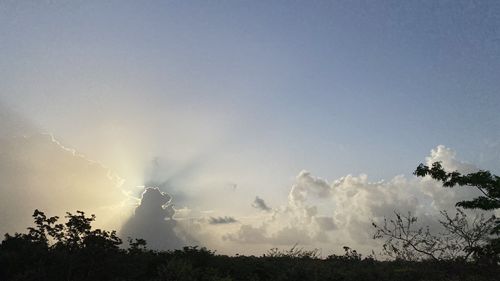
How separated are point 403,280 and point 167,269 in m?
9.88

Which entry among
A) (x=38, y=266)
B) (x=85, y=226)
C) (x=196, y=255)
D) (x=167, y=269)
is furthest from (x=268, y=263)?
(x=38, y=266)

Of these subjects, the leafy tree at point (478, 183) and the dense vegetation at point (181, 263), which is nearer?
the dense vegetation at point (181, 263)

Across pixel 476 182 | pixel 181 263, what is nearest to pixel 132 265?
pixel 181 263

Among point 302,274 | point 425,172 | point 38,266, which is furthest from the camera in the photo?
point 425,172

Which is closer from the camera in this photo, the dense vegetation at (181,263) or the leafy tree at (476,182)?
the dense vegetation at (181,263)

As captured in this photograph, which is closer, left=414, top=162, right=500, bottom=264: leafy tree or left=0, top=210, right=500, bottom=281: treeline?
left=0, top=210, right=500, bottom=281: treeline

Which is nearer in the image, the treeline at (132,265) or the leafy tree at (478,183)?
the treeline at (132,265)

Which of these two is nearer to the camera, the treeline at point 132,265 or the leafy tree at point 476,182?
the treeline at point 132,265

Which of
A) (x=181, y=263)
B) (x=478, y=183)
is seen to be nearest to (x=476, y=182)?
(x=478, y=183)

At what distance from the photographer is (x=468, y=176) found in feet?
89.8

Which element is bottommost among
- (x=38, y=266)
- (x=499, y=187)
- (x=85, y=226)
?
(x=38, y=266)

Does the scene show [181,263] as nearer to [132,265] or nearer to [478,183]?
[132,265]

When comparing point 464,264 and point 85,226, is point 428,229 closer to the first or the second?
point 464,264

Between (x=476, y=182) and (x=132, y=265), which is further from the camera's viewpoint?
(x=476, y=182)
